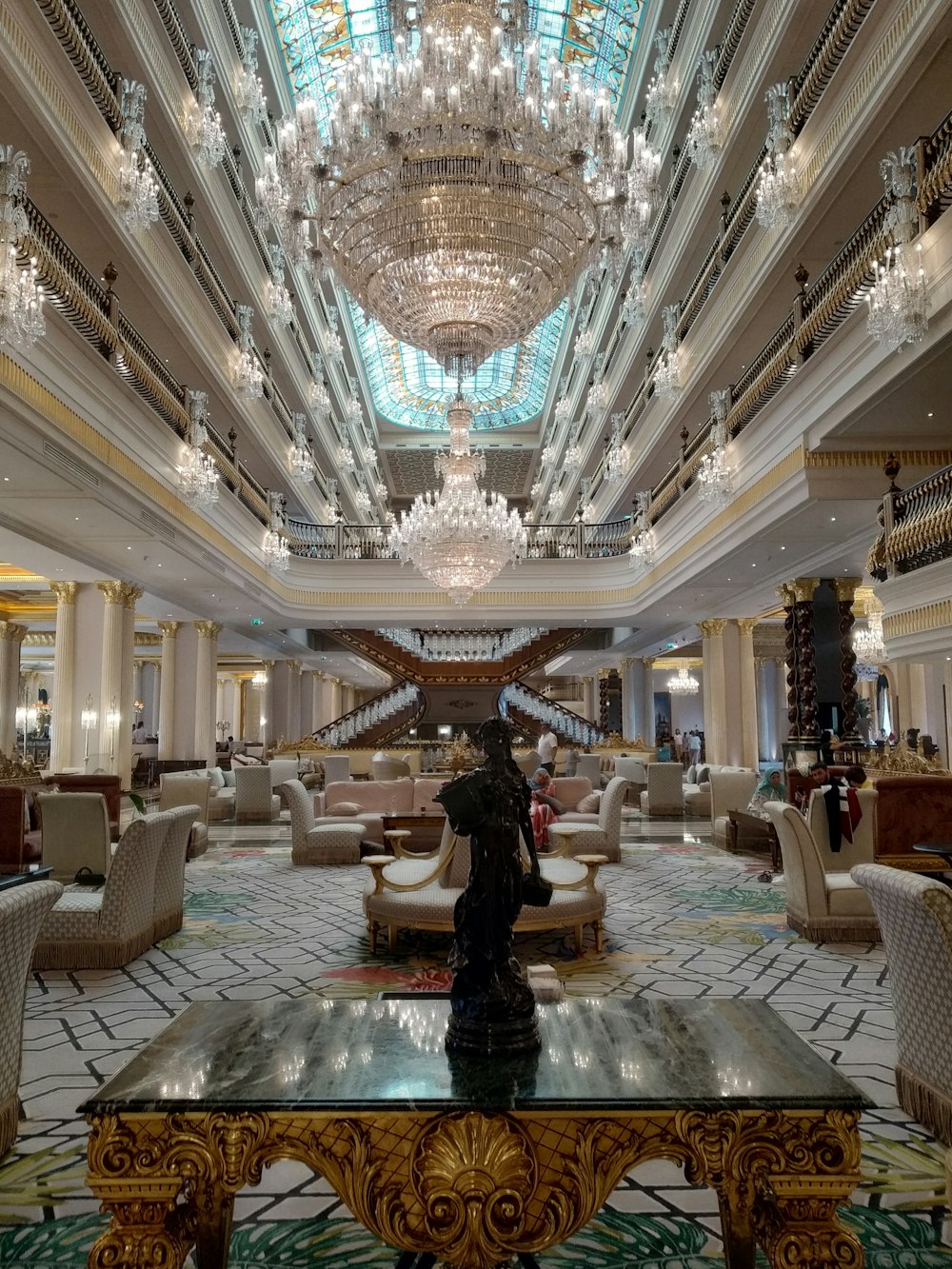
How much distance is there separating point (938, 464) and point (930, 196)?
10.4 ft

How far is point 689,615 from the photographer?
18.5 meters

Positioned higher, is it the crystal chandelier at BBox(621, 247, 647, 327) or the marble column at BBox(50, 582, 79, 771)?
the crystal chandelier at BBox(621, 247, 647, 327)

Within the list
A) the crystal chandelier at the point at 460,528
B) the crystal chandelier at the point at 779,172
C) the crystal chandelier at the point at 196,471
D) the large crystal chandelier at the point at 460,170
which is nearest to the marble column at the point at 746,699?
the crystal chandelier at the point at 460,528

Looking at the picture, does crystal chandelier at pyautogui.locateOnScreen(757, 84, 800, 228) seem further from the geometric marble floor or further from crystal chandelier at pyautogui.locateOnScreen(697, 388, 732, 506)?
the geometric marble floor

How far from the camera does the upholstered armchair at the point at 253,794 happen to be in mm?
13953

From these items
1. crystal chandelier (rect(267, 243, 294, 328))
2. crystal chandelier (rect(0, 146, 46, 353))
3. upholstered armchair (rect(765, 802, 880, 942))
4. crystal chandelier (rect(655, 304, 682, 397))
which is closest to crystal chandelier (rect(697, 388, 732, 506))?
crystal chandelier (rect(655, 304, 682, 397))

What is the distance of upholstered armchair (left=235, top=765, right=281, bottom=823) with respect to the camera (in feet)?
45.8

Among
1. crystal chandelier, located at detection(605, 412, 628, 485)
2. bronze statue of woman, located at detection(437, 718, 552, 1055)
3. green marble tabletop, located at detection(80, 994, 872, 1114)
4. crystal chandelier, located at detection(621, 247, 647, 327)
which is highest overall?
crystal chandelier, located at detection(621, 247, 647, 327)

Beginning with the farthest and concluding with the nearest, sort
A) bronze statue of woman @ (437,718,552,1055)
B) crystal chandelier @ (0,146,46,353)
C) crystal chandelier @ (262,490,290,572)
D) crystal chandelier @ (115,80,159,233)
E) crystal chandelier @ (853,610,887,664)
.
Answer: crystal chandelier @ (853,610,887,664) < crystal chandelier @ (262,490,290,572) < crystal chandelier @ (115,80,159,233) < crystal chandelier @ (0,146,46,353) < bronze statue of woman @ (437,718,552,1055)

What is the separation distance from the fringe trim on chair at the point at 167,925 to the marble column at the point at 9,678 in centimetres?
1412

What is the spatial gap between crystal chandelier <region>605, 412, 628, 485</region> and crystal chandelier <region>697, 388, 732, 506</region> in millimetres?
6423

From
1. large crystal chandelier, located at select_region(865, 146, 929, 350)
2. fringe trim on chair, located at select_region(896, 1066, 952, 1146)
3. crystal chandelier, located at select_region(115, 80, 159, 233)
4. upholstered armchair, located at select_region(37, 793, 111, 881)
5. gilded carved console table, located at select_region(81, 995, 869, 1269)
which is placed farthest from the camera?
crystal chandelier, located at select_region(115, 80, 159, 233)

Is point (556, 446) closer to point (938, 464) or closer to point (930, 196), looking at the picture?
point (938, 464)

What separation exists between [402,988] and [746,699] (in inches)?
555
